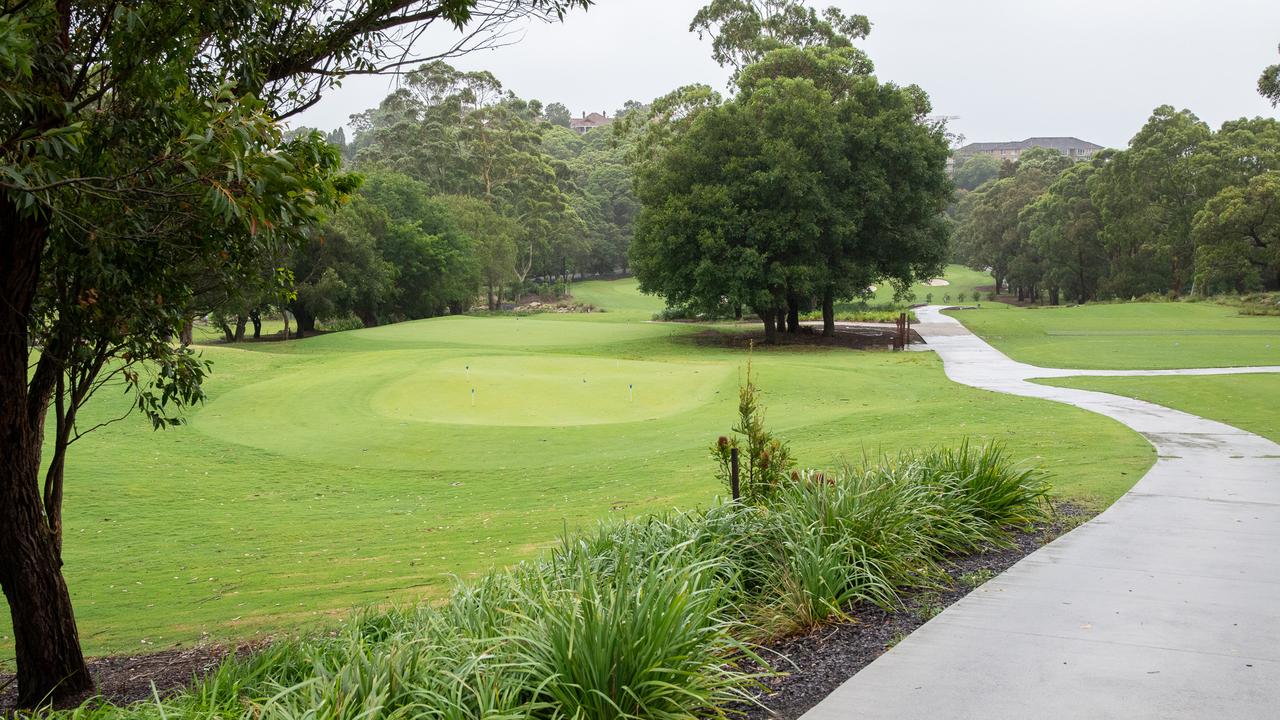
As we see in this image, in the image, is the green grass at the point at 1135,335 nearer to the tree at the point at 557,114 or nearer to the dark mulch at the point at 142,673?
the dark mulch at the point at 142,673

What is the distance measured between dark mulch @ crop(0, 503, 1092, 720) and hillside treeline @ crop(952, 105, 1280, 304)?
162ft

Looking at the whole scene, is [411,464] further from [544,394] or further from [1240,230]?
[1240,230]

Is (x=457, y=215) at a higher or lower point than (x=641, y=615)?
higher

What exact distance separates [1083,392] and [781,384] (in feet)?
20.3

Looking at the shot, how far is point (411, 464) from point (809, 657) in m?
10.5

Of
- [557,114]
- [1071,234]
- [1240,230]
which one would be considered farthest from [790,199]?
[557,114]

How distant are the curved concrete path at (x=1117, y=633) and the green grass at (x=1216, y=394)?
6.55 metres

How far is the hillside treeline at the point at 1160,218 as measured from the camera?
48.4 m

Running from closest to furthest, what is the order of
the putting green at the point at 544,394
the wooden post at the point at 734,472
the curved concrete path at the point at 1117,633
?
1. the curved concrete path at the point at 1117,633
2. the wooden post at the point at 734,472
3. the putting green at the point at 544,394

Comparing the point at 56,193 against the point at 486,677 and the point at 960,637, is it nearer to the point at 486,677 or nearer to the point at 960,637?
the point at 486,677

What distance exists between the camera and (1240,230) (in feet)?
157

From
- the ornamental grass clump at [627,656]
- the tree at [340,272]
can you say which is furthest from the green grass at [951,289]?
the ornamental grass clump at [627,656]

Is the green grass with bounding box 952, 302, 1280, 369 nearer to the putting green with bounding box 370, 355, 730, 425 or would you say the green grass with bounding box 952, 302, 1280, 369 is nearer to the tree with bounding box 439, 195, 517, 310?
the putting green with bounding box 370, 355, 730, 425

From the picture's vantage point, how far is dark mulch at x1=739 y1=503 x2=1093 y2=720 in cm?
421
